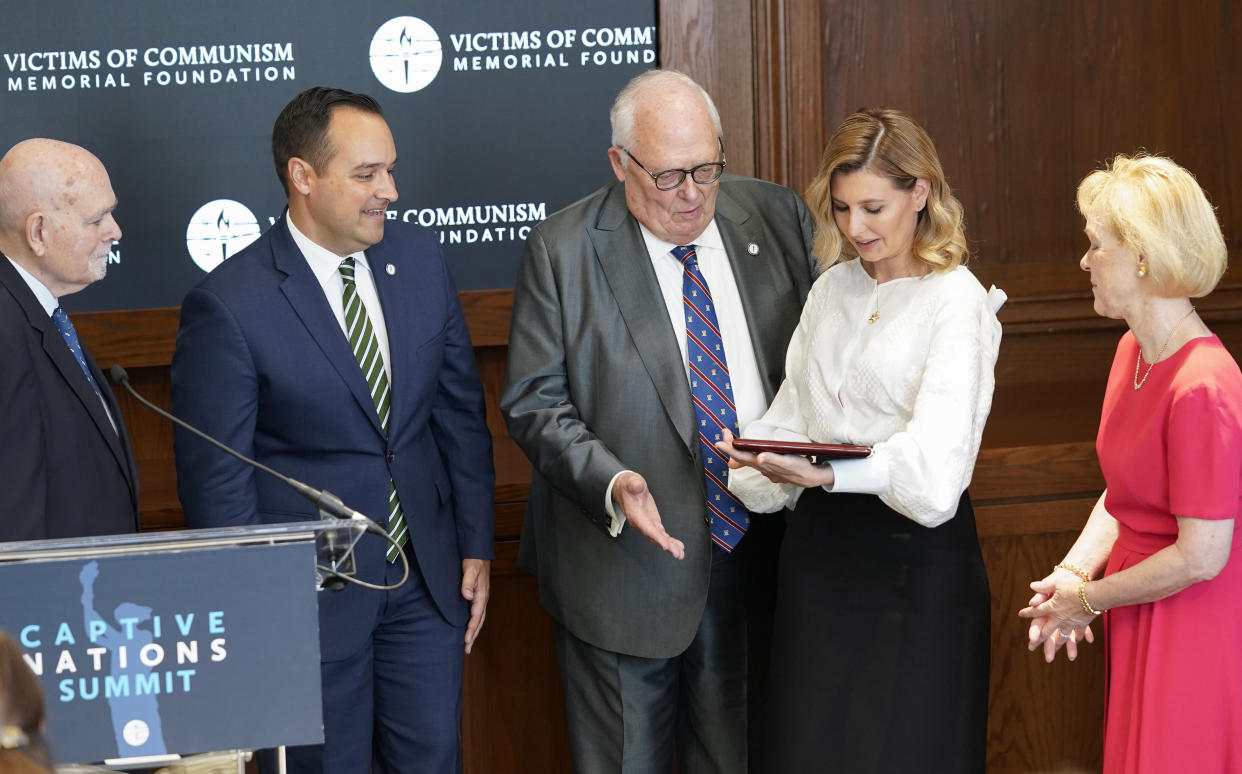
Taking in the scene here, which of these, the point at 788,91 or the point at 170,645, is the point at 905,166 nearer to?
the point at 788,91

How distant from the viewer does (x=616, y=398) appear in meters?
2.69

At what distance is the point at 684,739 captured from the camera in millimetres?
2996

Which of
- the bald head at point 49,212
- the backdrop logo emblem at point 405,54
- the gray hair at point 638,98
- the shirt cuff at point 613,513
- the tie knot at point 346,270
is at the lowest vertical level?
the shirt cuff at point 613,513

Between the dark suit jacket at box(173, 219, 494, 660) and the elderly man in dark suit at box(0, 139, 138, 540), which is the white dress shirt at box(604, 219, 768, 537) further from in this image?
the elderly man in dark suit at box(0, 139, 138, 540)

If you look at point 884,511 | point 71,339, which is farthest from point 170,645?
point 884,511

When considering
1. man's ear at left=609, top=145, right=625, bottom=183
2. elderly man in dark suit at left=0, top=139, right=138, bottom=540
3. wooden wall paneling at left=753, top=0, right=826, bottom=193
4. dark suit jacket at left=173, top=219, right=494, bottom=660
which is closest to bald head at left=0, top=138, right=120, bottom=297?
elderly man in dark suit at left=0, top=139, right=138, bottom=540

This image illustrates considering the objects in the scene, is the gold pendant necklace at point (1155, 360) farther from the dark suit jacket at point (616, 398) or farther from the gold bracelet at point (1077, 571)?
the dark suit jacket at point (616, 398)

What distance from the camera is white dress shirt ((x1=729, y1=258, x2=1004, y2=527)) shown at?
2262 millimetres

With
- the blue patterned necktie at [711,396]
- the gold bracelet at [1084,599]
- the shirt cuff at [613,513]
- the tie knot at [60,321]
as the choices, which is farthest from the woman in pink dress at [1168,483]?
the tie knot at [60,321]

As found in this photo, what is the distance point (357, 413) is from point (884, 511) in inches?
43.0

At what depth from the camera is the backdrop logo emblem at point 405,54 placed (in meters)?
3.56

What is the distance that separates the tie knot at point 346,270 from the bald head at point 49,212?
50 centimetres

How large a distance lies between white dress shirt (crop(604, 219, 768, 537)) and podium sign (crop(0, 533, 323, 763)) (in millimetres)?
1178

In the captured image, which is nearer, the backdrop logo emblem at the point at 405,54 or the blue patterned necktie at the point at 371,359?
the blue patterned necktie at the point at 371,359
